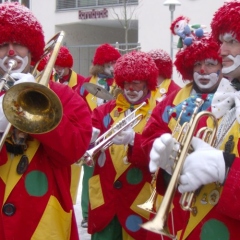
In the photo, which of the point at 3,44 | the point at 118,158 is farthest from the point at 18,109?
the point at 118,158

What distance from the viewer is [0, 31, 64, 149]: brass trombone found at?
2812 mm

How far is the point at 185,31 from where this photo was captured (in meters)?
4.22

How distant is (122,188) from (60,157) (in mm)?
1661

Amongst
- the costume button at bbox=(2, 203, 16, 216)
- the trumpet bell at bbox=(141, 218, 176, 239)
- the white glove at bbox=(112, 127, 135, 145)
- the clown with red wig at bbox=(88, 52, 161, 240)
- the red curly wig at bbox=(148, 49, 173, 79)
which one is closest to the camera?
the trumpet bell at bbox=(141, 218, 176, 239)

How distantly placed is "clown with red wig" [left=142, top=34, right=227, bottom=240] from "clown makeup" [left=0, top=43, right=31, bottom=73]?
826 millimetres

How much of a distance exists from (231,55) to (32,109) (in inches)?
39.6

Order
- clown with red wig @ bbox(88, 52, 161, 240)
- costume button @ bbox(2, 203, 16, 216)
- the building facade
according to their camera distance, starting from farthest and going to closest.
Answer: the building facade, clown with red wig @ bbox(88, 52, 161, 240), costume button @ bbox(2, 203, 16, 216)

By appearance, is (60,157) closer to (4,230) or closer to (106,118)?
(4,230)

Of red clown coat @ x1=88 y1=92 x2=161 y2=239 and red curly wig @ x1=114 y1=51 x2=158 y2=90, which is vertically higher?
red curly wig @ x1=114 y1=51 x2=158 y2=90

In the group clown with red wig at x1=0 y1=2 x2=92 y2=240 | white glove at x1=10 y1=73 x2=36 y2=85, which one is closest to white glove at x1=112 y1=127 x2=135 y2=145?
clown with red wig at x1=0 y1=2 x2=92 y2=240

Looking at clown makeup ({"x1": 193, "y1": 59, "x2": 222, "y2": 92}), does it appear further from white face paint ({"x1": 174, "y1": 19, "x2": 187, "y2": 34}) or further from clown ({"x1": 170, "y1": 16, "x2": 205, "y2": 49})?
white face paint ({"x1": 174, "y1": 19, "x2": 187, "y2": 34})

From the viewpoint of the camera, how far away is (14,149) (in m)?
3.04

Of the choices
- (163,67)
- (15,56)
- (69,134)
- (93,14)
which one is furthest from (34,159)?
(93,14)

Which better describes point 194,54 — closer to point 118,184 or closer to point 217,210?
point 118,184
